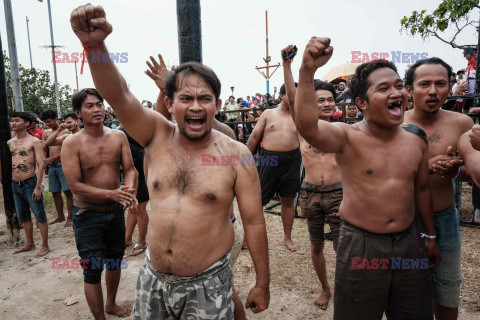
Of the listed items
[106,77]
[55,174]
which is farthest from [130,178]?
[55,174]

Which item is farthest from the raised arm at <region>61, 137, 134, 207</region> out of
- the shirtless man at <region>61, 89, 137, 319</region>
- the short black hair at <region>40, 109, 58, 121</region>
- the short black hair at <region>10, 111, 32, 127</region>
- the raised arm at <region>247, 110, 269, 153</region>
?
the short black hair at <region>40, 109, 58, 121</region>

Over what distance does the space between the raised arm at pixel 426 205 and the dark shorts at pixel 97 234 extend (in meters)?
2.86

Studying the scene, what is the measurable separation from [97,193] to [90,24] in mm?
1891

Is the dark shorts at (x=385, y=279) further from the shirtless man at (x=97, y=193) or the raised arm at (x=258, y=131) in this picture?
the raised arm at (x=258, y=131)

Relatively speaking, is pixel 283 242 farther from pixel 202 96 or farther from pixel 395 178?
pixel 202 96

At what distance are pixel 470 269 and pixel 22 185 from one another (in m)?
7.07

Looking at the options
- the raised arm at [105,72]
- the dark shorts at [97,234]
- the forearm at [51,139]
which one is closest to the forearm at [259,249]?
the raised arm at [105,72]

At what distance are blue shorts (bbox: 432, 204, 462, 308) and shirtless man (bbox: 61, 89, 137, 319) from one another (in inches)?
104

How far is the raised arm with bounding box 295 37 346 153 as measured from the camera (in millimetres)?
1717

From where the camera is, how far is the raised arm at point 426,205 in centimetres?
218

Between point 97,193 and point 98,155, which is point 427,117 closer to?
point 97,193

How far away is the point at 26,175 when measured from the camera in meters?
5.42

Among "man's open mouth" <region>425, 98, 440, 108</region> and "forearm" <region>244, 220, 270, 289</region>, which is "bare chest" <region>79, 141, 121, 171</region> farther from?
"man's open mouth" <region>425, 98, 440, 108</region>

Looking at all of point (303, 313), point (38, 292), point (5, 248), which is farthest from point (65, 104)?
point (303, 313)
